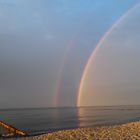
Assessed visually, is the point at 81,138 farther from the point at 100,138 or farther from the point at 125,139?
the point at 125,139

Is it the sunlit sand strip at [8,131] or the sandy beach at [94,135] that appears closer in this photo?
the sandy beach at [94,135]

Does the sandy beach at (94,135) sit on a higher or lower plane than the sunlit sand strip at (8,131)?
lower

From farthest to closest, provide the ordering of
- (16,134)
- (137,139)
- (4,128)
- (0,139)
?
(4,128) → (16,134) → (0,139) → (137,139)

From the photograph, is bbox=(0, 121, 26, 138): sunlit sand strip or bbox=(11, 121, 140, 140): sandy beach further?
bbox=(0, 121, 26, 138): sunlit sand strip

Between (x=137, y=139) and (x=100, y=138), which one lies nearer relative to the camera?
(x=137, y=139)

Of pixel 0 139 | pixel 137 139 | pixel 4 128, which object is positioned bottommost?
pixel 137 139

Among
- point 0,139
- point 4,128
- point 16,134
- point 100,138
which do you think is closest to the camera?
point 100,138

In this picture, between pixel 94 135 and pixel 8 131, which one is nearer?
pixel 94 135

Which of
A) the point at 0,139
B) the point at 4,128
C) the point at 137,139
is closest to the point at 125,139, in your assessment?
the point at 137,139

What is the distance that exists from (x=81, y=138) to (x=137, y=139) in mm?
4661

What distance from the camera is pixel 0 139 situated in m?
26.8

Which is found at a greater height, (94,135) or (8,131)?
(8,131)

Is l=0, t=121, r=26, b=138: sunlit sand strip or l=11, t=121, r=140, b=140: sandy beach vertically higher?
l=0, t=121, r=26, b=138: sunlit sand strip

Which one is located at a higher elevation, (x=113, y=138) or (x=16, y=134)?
(x=16, y=134)
